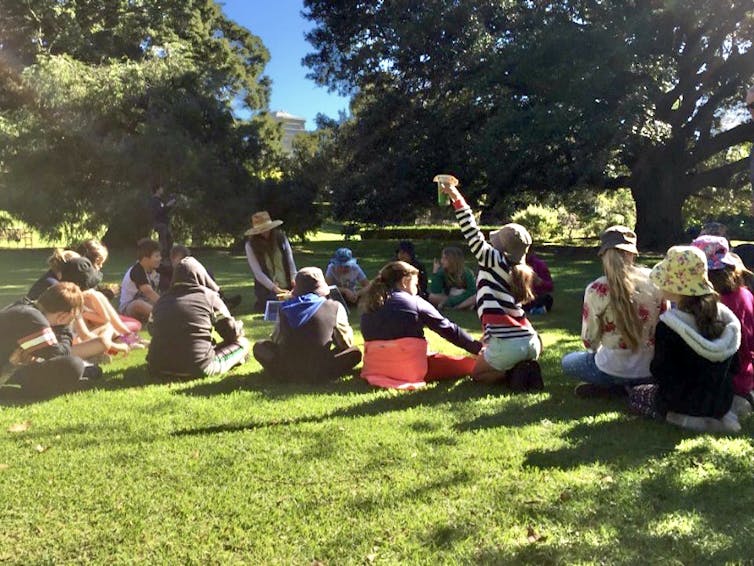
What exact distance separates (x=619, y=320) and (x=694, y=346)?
753 mm

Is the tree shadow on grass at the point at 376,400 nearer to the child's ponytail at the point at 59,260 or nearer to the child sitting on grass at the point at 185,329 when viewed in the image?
the child sitting on grass at the point at 185,329

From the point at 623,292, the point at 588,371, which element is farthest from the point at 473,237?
the point at 588,371

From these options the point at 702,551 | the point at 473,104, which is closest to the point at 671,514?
the point at 702,551

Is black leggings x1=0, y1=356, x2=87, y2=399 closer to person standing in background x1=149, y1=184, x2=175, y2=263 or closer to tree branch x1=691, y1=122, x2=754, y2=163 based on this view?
person standing in background x1=149, y1=184, x2=175, y2=263

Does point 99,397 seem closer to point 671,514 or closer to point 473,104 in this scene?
point 671,514

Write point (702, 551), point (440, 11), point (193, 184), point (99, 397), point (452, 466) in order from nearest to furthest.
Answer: point (702, 551), point (452, 466), point (99, 397), point (440, 11), point (193, 184)

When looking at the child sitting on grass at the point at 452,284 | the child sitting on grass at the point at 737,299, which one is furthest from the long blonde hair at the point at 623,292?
the child sitting on grass at the point at 452,284

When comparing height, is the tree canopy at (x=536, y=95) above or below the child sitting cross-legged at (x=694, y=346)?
above

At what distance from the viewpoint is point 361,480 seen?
365 cm

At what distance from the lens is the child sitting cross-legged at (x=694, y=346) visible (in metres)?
4.16

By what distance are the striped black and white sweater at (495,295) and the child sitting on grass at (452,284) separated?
4529mm

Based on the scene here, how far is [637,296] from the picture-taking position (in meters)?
4.89

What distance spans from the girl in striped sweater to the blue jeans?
0.93 ft

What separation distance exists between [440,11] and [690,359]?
58.6ft
